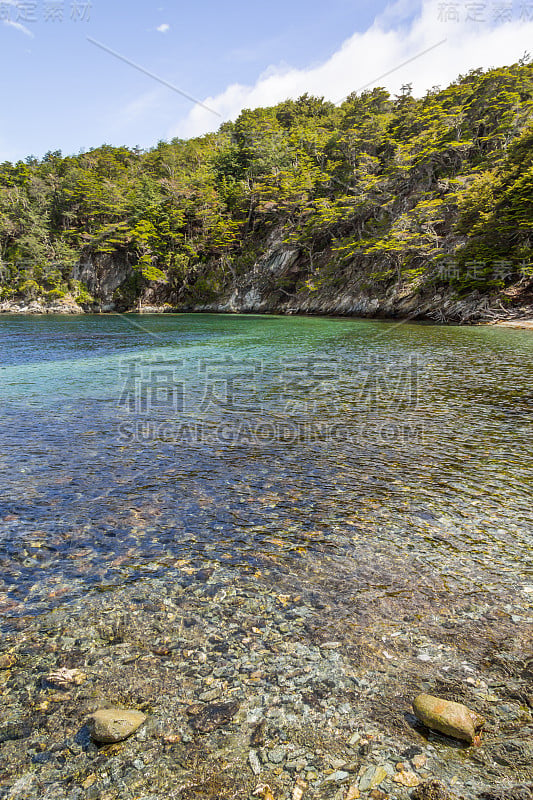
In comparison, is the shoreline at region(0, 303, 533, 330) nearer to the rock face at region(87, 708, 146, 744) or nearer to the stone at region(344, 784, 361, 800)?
the stone at region(344, 784, 361, 800)

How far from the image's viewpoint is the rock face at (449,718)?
324 centimetres

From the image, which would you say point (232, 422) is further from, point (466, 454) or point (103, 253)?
point (103, 253)

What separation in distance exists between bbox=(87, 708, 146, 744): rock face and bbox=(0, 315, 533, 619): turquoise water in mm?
1924

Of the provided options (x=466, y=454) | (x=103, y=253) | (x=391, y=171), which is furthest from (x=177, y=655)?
(x=103, y=253)

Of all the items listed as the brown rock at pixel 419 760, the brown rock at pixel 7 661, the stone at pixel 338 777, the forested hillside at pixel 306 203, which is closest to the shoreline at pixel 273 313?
the forested hillside at pixel 306 203

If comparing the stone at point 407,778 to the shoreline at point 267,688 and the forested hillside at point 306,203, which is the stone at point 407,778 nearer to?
the shoreline at point 267,688

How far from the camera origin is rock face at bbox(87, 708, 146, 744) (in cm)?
324

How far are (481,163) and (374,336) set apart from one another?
122ft

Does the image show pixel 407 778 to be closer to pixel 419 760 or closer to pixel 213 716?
pixel 419 760

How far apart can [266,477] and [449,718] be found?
5.55 meters

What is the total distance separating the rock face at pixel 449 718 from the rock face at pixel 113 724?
94.8 inches

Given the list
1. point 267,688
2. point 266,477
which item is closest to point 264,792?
point 267,688

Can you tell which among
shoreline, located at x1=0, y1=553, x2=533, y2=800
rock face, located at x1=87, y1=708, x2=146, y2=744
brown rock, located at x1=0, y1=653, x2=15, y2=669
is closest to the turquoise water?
shoreline, located at x1=0, y1=553, x2=533, y2=800

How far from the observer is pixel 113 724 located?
3289mm
